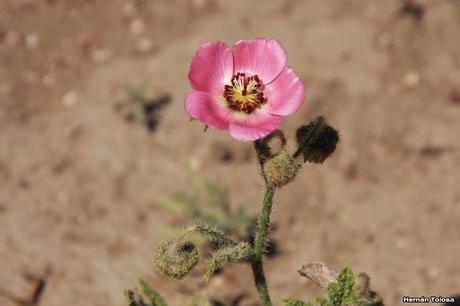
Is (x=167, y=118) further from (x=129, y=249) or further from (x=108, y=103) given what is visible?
(x=129, y=249)

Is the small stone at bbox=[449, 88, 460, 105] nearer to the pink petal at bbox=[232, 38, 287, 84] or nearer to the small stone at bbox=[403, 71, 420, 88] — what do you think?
the small stone at bbox=[403, 71, 420, 88]

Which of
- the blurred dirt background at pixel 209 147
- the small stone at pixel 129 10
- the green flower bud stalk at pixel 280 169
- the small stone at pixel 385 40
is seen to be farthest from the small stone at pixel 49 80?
the green flower bud stalk at pixel 280 169

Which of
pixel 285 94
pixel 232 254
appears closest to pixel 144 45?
pixel 285 94

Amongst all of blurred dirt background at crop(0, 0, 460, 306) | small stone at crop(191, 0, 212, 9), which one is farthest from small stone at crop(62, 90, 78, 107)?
small stone at crop(191, 0, 212, 9)

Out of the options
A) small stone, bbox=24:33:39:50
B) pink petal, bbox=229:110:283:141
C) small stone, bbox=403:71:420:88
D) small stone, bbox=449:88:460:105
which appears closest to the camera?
pink petal, bbox=229:110:283:141

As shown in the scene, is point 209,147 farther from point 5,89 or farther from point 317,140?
point 317,140

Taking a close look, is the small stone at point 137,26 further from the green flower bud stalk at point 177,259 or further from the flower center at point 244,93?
the green flower bud stalk at point 177,259
